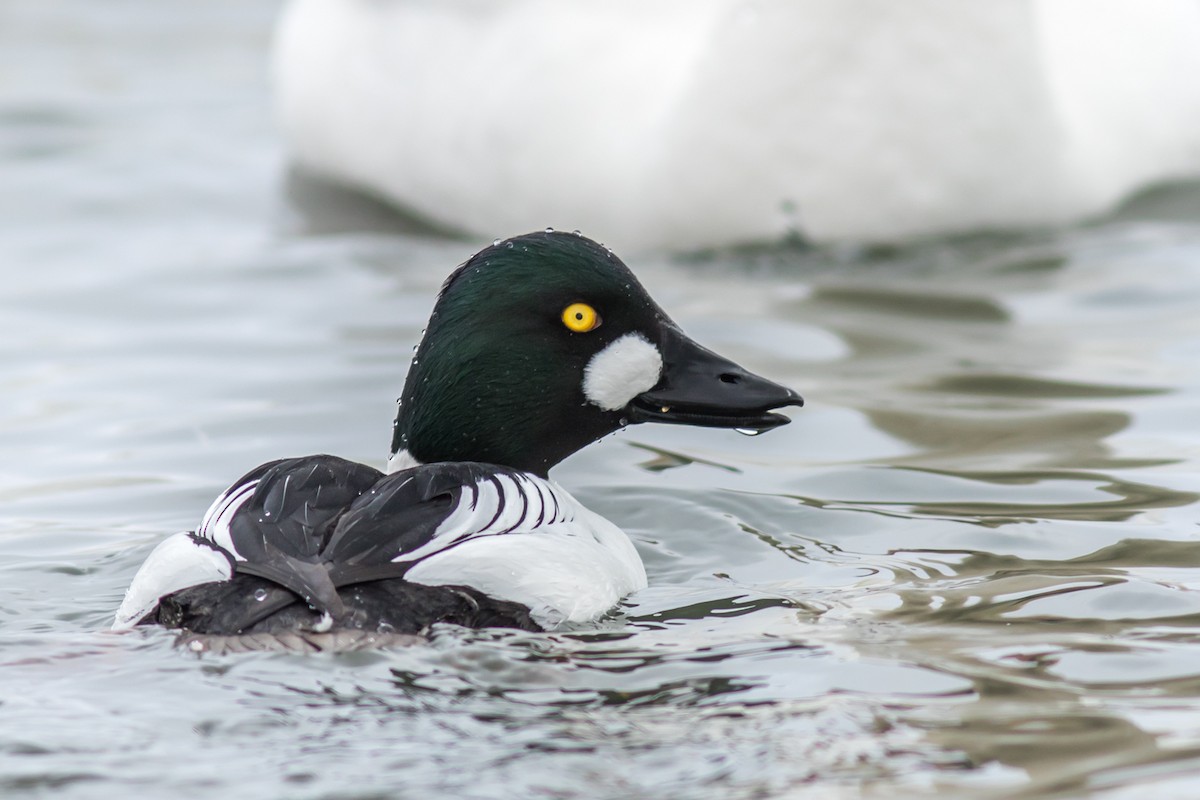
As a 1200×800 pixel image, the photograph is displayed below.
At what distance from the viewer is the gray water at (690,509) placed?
3426mm

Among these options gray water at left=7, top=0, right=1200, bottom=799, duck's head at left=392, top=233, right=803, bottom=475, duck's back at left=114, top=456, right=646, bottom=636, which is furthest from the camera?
duck's head at left=392, top=233, right=803, bottom=475

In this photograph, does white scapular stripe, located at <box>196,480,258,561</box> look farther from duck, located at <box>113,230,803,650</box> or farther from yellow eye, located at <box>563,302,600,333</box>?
yellow eye, located at <box>563,302,600,333</box>

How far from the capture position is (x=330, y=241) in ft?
27.5

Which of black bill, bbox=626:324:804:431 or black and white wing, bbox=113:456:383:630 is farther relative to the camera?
black bill, bbox=626:324:804:431

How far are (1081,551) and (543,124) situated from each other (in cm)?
342

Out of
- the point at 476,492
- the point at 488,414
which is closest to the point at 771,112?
the point at 488,414

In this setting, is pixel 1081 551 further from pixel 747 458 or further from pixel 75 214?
pixel 75 214

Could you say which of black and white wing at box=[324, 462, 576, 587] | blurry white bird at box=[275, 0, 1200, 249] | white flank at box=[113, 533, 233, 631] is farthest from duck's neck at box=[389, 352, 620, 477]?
blurry white bird at box=[275, 0, 1200, 249]

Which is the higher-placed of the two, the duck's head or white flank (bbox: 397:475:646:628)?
the duck's head

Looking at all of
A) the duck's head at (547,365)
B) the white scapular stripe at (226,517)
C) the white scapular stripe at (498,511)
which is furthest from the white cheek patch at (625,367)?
the white scapular stripe at (226,517)

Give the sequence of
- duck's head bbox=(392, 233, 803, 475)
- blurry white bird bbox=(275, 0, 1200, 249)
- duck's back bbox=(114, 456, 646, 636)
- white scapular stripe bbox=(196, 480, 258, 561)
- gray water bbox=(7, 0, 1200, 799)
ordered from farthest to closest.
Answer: blurry white bird bbox=(275, 0, 1200, 249)
duck's head bbox=(392, 233, 803, 475)
white scapular stripe bbox=(196, 480, 258, 561)
duck's back bbox=(114, 456, 646, 636)
gray water bbox=(7, 0, 1200, 799)

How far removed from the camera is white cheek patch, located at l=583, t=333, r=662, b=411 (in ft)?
15.8

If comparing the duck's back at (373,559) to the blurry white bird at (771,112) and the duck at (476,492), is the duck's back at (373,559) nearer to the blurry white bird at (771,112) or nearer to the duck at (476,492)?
the duck at (476,492)

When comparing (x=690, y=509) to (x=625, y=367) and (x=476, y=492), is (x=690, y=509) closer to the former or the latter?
(x=625, y=367)
